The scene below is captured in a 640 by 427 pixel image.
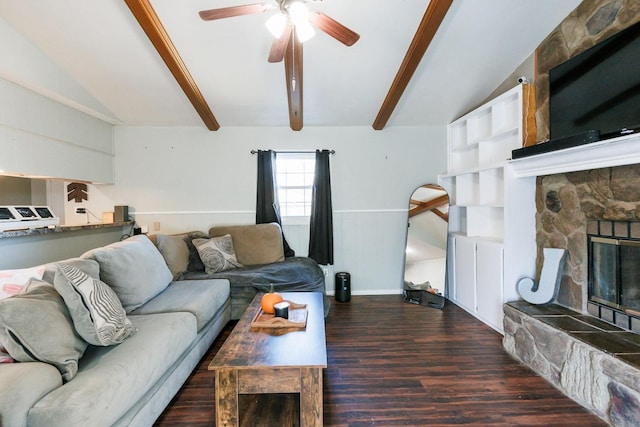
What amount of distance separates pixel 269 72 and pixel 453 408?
3.24 metres

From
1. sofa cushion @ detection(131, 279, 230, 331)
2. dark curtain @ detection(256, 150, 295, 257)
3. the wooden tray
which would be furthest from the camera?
dark curtain @ detection(256, 150, 295, 257)

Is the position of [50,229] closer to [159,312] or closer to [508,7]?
[159,312]

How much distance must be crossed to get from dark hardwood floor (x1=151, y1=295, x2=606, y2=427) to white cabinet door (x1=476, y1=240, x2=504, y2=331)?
0.17 metres

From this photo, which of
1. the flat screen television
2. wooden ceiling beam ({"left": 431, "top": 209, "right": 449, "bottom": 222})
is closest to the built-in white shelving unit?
wooden ceiling beam ({"left": 431, "top": 209, "right": 449, "bottom": 222})

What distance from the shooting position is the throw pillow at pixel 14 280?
161 cm

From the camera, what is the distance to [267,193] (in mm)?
3959

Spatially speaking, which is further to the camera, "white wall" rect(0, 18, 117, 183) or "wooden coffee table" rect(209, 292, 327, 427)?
"white wall" rect(0, 18, 117, 183)

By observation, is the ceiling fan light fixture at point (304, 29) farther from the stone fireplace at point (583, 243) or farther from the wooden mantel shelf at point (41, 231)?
the wooden mantel shelf at point (41, 231)

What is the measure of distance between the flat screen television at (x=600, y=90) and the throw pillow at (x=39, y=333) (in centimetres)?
321

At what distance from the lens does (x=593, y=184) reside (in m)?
2.20

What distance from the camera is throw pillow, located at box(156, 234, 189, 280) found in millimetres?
3119

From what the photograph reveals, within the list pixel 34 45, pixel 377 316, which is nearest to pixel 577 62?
pixel 377 316

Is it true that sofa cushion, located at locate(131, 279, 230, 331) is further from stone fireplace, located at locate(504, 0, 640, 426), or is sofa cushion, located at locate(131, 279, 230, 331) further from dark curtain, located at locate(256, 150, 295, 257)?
stone fireplace, located at locate(504, 0, 640, 426)

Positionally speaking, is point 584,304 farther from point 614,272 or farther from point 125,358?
point 125,358
